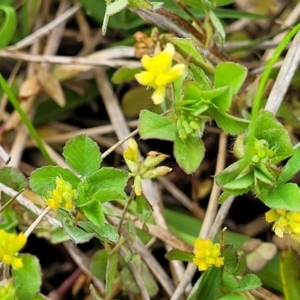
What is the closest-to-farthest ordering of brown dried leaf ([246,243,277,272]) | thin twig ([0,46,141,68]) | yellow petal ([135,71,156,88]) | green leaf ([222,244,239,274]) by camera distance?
1. yellow petal ([135,71,156,88])
2. green leaf ([222,244,239,274])
3. brown dried leaf ([246,243,277,272])
4. thin twig ([0,46,141,68])

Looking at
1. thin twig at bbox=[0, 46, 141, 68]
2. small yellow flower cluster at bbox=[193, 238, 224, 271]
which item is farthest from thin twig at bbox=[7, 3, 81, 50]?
small yellow flower cluster at bbox=[193, 238, 224, 271]

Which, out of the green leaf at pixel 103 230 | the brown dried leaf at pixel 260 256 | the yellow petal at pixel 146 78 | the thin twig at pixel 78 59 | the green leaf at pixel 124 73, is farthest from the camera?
the thin twig at pixel 78 59

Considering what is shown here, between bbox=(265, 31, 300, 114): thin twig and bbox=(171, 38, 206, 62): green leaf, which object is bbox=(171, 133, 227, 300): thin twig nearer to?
bbox=(265, 31, 300, 114): thin twig

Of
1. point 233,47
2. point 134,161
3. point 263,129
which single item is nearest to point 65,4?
point 233,47

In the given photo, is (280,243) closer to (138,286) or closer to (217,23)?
(138,286)

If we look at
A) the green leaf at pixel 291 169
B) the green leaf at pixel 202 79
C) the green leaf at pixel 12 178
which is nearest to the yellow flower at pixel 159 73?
the green leaf at pixel 202 79

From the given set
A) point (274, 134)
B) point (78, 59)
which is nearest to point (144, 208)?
point (274, 134)

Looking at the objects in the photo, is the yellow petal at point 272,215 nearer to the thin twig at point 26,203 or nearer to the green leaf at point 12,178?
the thin twig at point 26,203

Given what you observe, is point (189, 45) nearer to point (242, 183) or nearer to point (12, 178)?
point (242, 183)
